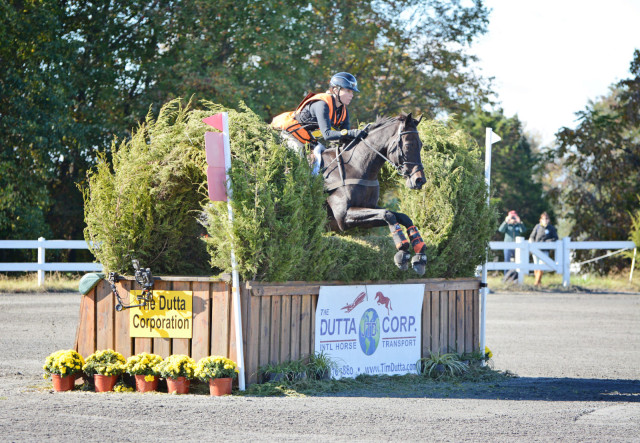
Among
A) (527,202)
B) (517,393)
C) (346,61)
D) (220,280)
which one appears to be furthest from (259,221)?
(527,202)

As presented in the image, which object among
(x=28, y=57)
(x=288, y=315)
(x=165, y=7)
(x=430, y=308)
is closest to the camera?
(x=288, y=315)

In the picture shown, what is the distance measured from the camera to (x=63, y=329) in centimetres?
1305

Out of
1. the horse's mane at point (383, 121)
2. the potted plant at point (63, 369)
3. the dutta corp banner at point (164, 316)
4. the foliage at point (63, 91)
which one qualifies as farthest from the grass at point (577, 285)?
the potted plant at point (63, 369)

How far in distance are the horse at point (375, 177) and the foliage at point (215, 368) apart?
2287 millimetres

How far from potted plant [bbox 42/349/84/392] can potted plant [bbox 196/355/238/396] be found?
1.33 metres

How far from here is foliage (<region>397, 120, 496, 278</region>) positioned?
9.52 metres

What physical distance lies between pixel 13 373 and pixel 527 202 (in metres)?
35.0

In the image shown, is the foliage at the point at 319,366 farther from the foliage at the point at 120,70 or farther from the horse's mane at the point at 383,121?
the foliage at the point at 120,70

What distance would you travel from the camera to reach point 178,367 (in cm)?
760

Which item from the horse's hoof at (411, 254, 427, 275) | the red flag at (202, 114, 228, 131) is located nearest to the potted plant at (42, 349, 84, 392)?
the red flag at (202, 114, 228, 131)

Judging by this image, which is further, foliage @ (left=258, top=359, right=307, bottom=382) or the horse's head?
the horse's head

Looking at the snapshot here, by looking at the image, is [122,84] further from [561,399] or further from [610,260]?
[561,399]

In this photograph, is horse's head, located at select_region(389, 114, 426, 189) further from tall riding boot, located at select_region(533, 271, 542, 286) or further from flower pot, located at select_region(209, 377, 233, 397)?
tall riding boot, located at select_region(533, 271, 542, 286)

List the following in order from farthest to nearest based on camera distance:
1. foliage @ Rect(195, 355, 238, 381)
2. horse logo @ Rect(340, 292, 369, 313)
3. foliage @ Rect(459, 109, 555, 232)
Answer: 1. foliage @ Rect(459, 109, 555, 232)
2. horse logo @ Rect(340, 292, 369, 313)
3. foliage @ Rect(195, 355, 238, 381)
